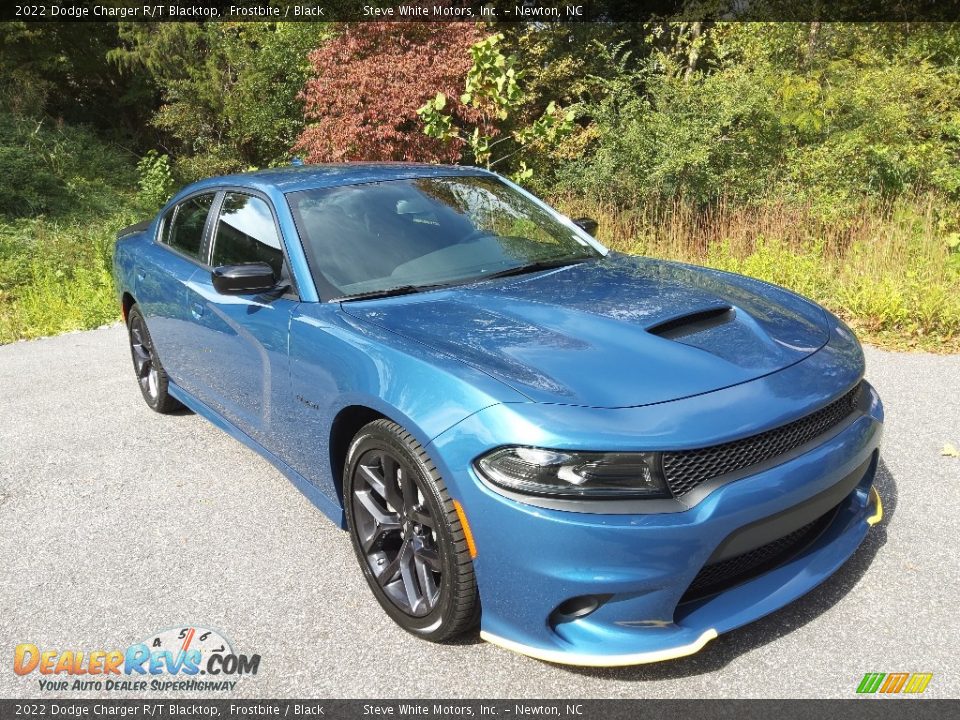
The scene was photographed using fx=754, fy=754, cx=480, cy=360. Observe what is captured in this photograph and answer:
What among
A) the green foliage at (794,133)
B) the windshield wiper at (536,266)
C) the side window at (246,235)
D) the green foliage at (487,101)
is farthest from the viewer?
the green foliage at (487,101)

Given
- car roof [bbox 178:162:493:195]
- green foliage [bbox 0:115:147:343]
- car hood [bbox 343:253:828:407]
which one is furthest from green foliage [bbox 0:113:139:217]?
car hood [bbox 343:253:828:407]

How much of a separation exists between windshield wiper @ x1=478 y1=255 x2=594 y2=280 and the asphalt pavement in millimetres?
1349

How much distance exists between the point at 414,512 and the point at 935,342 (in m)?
4.81

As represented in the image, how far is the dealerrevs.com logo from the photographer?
98.8 inches

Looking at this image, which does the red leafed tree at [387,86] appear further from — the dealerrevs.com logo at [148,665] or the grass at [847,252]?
the dealerrevs.com logo at [148,665]

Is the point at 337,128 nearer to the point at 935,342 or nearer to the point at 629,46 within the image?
the point at 935,342

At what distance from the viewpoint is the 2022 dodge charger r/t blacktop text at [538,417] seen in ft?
6.85

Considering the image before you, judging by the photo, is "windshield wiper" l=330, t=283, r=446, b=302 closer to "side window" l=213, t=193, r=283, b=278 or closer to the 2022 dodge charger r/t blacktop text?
the 2022 dodge charger r/t blacktop text

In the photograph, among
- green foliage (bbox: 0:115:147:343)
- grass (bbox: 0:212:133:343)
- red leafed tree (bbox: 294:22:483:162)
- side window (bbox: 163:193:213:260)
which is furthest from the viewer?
red leafed tree (bbox: 294:22:483:162)

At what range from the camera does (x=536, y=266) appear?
341cm

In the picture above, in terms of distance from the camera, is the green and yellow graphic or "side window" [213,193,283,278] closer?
the green and yellow graphic

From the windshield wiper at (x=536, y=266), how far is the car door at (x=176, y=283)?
5.38 ft

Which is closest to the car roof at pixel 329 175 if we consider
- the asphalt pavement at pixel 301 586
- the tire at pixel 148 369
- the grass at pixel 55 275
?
the tire at pixel 148 369

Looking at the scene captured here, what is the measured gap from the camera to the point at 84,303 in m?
9.00
